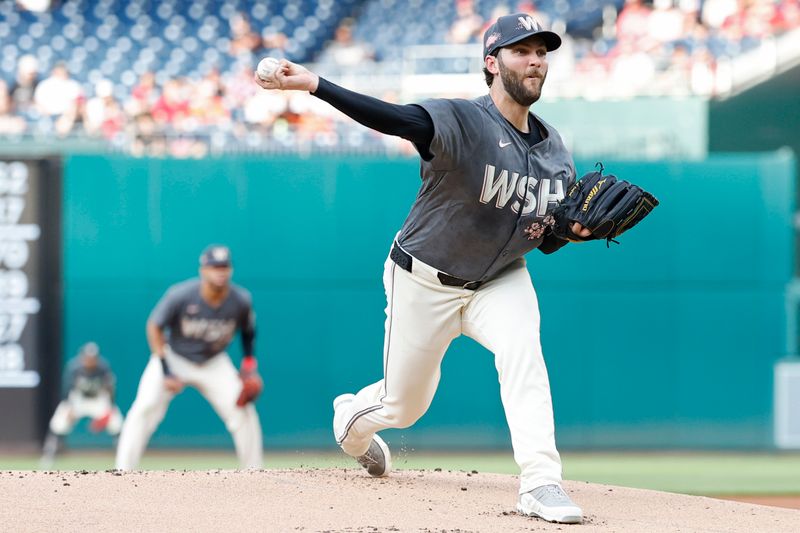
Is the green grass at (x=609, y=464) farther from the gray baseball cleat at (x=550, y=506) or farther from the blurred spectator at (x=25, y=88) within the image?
the blurred spectator at (x=25, y=88)

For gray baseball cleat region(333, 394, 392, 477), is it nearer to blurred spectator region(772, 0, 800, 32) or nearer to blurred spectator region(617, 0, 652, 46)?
blurred spectator region(617, 0, 652, 46)

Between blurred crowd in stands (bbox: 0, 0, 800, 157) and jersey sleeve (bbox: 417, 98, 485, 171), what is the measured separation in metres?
6.80

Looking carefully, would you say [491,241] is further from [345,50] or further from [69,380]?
[345,50]

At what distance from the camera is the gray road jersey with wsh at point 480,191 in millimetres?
4281

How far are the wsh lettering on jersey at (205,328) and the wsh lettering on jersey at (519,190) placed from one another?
13.7ft

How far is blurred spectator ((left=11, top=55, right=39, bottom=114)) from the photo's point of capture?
41.9 feet

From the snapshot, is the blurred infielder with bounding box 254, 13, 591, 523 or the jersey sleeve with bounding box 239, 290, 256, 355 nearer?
the blurred infielder with bounding box 254, 13, 591, 523

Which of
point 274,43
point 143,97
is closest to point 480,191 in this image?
point 143,97

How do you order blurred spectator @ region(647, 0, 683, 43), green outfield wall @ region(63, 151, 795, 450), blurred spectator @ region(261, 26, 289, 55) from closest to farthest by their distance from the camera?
green outfield wall @ region(63, 151, 795, 450), blurred spectator @ region(647, 0, 683, 43), blurred spectator @ region(261, 26, 289, 55)

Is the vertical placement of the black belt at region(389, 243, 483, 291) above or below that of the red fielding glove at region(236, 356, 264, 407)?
above

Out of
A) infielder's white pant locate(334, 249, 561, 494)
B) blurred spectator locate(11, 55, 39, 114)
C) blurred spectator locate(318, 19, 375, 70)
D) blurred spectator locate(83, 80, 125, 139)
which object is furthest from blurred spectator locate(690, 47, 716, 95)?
infielder's white pant locate(334, 249, 561, 494)

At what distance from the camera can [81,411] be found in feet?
33.4

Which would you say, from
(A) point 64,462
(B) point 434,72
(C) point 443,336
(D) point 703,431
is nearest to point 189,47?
(B) point 434,72

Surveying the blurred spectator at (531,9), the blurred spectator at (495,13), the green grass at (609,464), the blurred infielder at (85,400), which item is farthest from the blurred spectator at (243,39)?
the green grass at (609,464)
